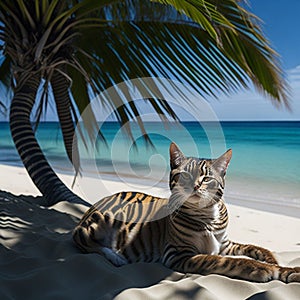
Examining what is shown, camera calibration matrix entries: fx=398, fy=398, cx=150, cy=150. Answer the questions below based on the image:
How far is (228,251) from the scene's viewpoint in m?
2.08

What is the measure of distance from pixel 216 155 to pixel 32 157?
175 cm

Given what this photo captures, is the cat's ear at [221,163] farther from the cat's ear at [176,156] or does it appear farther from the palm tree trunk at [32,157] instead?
the palm tree trunk at [32,157]

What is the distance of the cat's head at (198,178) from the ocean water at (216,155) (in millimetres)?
128

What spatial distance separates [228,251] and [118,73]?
2.61 m

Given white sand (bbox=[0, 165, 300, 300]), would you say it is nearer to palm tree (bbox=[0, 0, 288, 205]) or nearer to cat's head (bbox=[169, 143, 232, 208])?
cat's head (bbox=[169, 143, 232, 208])

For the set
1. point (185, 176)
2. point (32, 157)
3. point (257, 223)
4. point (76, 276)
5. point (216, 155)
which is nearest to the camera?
point (76, 276)

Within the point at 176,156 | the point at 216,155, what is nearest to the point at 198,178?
the point at 176,156

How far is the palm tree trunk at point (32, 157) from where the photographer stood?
11.2 feet

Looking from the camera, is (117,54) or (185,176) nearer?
(185,176)

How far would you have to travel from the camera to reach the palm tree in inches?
137

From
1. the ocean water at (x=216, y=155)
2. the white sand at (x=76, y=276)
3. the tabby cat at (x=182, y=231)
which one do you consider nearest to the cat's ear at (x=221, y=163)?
the tabby cat at (x=182, y=231)

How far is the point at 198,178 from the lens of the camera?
182 centimetres

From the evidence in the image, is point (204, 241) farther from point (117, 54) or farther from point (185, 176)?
point (117, 54)

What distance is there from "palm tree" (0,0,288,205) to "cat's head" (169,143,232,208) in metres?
1.54
